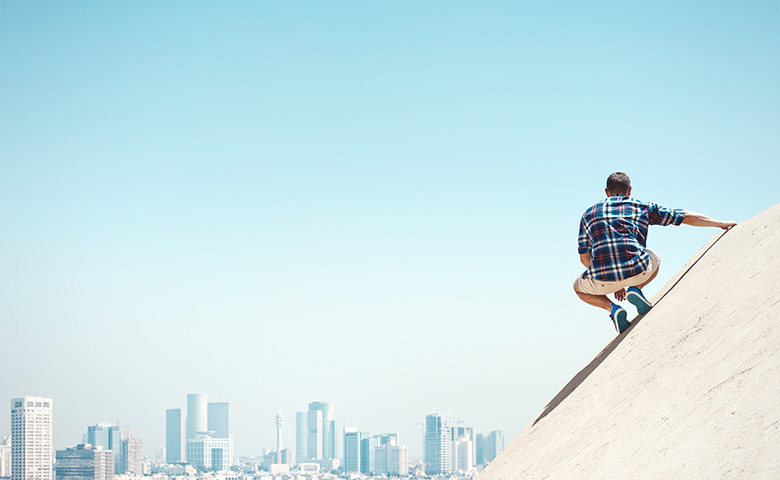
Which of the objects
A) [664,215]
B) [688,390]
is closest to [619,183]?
[664,215]

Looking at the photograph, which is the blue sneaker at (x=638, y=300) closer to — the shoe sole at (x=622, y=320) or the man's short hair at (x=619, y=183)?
the shoe sole at (x=622, y=320)

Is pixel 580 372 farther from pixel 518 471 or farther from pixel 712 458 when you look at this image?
pixel 712 458

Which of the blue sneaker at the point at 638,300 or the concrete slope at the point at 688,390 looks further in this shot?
the blue sneaker at the point at 638,300

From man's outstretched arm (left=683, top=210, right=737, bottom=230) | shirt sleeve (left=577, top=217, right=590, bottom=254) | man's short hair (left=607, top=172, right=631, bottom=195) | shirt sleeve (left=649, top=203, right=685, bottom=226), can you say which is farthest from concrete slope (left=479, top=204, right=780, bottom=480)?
man's short hair (left=607, top=172, right=631, bottom=195)

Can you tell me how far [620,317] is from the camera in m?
6.20

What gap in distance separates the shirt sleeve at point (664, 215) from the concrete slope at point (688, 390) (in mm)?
393

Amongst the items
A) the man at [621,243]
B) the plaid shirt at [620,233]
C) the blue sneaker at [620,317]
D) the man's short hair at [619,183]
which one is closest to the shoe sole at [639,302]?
the man at [621,243]

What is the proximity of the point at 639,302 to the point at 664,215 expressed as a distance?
688 millimetres

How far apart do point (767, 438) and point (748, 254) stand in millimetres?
2573

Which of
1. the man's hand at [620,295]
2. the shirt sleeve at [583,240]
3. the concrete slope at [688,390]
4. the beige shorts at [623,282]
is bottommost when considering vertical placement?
the concrete slope at [688,390]

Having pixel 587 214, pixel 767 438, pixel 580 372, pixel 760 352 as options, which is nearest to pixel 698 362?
pixel 760 352

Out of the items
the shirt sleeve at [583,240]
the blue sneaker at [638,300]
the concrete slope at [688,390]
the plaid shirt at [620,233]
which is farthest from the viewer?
the shirt sleeve at [583,240]

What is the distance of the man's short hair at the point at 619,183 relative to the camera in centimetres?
613

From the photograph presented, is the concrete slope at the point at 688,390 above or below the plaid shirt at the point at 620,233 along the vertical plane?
below
